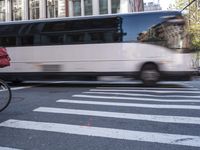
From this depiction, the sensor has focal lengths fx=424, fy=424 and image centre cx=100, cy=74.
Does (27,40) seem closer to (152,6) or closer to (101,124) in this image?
(101,124)

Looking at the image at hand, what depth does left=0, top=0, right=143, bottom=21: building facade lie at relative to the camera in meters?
35.7

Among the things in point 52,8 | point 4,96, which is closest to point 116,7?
point 52,8

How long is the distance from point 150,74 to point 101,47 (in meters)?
2.14

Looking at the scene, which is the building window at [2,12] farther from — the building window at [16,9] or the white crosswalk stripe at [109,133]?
the white crosswalk stripe at [109,133]

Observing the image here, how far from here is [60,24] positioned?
662 inches

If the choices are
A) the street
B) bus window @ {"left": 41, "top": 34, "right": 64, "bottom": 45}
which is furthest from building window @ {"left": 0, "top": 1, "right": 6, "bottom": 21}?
the street

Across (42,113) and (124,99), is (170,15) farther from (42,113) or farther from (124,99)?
(42,113)

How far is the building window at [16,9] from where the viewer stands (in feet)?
130

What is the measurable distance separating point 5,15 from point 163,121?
34625mm

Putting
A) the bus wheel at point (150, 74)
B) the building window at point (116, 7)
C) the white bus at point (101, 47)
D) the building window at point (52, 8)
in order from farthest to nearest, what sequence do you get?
the building window at point (52, 8) → the building window at point (116, 7) → the bus wheel at point (150, 74) → the white bus at point (101, 47)

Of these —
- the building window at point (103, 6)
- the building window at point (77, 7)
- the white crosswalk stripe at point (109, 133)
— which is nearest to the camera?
the white crosswalk stripe at point (109, 133)

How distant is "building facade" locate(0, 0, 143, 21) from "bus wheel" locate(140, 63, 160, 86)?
65.6ft

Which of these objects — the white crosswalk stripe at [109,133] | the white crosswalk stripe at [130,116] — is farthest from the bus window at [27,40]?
the white crosswalk stripe at [109,133]

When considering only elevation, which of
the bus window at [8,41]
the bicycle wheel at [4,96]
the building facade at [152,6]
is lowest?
the bicycle wheel at [4,96]
